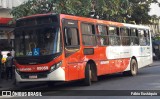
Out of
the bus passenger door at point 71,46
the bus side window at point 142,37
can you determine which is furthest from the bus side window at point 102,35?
the bus side window at point 142,37

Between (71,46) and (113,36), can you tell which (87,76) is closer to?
(71,46)

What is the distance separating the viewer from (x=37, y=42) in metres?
14.7

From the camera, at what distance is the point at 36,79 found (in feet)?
47.4

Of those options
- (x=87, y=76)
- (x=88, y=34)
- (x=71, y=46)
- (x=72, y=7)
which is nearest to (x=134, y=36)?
(x=72, y=7)

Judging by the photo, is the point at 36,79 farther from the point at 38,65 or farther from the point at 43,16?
the point at 43,16

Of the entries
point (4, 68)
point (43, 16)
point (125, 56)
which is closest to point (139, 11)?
point (125, 56)

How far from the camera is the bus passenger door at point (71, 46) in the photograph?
14789mm

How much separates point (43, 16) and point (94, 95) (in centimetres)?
405

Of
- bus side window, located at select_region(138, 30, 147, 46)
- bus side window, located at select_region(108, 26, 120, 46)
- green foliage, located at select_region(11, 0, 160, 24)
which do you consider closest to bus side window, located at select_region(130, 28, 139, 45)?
bus side window, located at select_region(138, 30, 147, 46)

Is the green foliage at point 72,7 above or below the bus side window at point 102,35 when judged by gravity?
above

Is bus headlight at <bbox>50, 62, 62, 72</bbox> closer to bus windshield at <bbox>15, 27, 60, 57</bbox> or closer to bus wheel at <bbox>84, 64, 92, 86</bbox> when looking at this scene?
bus windshield at <bbox>15, 27, 60, 57</bbox>

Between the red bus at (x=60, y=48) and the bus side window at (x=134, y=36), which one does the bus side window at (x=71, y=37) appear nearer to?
the red bus at (x=60, y=48)

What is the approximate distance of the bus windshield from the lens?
14445 mm

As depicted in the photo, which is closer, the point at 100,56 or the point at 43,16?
the point at 43,16
